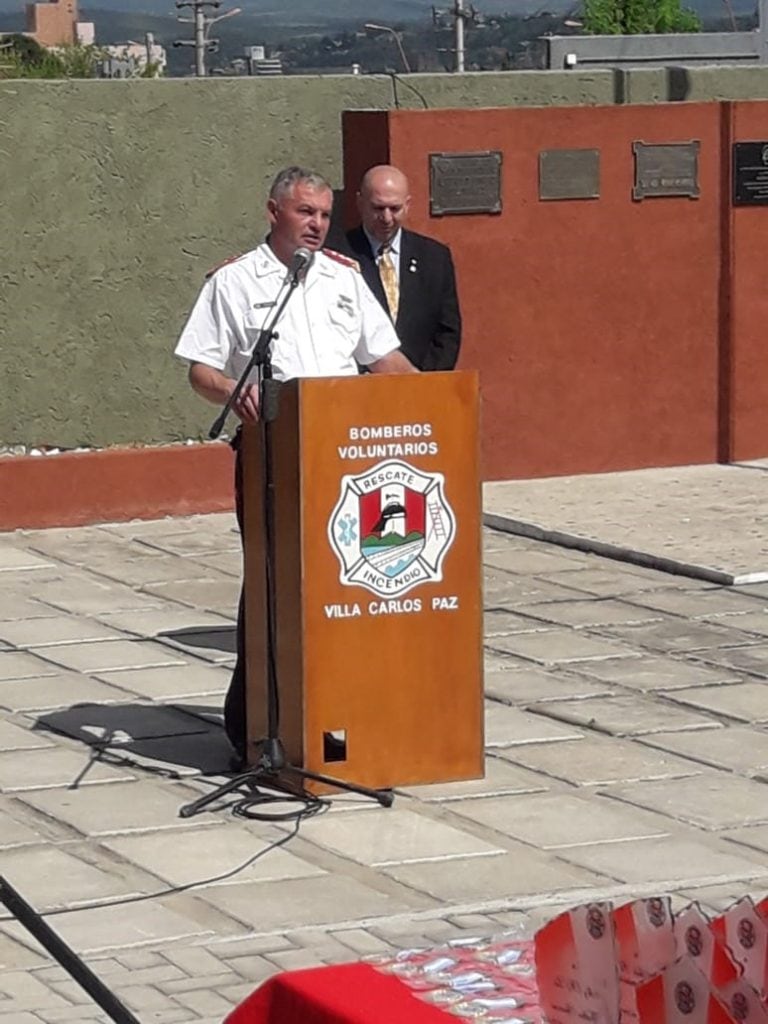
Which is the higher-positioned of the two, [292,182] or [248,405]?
[292,182]

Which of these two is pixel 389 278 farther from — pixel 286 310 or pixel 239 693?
pixel 239 693

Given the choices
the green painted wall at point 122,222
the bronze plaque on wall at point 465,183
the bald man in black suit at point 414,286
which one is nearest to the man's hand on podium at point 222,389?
the bald man in black suit at point 414,286

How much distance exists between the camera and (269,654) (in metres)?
7.29

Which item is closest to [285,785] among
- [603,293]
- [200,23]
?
[603,293]

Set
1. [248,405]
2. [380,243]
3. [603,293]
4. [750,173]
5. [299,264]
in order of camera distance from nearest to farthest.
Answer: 1. [299,264]
2. [248,405]
3. [380,243]
4. [603,293]
5. [750,173]

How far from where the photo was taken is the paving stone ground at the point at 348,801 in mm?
6051

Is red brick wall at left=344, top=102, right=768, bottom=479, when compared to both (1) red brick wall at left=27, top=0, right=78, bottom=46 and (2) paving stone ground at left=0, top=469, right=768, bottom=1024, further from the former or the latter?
(1) red brick wall at left=27, top=0, right=78, bottom=46

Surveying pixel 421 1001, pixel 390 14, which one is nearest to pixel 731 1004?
pixel 421 1001

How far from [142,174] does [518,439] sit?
8.68 ft

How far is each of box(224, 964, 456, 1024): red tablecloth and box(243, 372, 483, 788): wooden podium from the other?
3.52 meters

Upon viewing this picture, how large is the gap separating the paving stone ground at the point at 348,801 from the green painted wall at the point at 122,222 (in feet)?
7.75

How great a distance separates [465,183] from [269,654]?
6377 mm

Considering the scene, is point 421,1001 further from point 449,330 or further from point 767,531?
point 767,531

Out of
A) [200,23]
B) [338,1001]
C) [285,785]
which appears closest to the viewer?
[338,1001]
